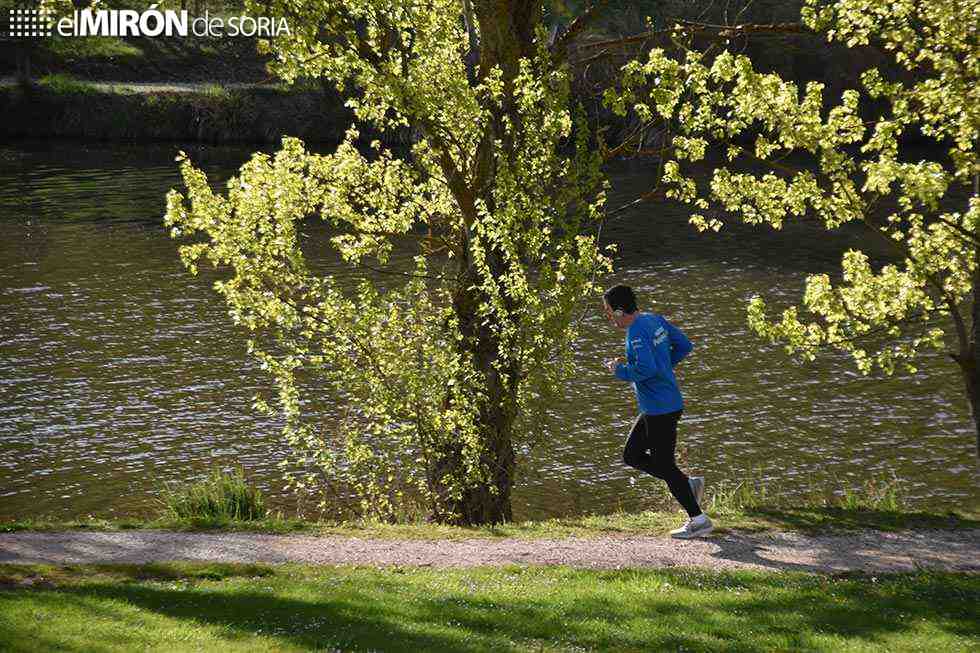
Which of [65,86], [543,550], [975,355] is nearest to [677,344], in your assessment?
[543,550]

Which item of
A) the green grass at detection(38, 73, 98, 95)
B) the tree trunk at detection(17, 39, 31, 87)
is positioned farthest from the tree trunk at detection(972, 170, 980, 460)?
the tree trunk at detection(17, 39, 31, 87)

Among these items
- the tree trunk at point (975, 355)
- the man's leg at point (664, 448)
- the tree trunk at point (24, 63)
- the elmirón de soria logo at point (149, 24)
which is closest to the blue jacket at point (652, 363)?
the man's leg at point (664, 448)

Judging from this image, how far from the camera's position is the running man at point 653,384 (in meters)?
13.0

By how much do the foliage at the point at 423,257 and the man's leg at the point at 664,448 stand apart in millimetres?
2933

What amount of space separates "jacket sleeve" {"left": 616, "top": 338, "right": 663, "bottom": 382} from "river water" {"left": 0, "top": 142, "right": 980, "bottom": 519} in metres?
6.92

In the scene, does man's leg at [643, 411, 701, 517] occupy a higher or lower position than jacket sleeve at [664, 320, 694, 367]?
lower

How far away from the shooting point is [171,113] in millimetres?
64062

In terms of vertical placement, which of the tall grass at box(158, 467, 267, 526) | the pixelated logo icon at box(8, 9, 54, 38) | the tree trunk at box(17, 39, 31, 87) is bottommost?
the tall grass at box(158, 467, 267, 526)

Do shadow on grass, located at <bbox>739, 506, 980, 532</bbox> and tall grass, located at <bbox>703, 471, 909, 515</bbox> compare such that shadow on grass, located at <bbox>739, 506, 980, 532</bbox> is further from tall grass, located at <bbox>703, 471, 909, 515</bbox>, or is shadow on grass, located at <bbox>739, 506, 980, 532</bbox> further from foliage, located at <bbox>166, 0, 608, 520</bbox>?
foliage, located at <bbox>166, 0, 608, 520</bbox>

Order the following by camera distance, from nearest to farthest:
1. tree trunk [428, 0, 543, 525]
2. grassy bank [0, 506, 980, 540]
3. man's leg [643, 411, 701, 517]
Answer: man's leg [643, 411, 701, 517]
grassy bank [0, 506, 980, 540]
tree trunk [428, 0, 543, 525]

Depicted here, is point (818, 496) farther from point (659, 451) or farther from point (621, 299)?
point (621, 299)

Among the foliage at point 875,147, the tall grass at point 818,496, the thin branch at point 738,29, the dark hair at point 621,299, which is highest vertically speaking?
the thin branch at point 738,29

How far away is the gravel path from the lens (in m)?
12.9

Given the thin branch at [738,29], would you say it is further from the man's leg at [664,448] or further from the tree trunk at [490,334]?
the man's leg at [664,448]
